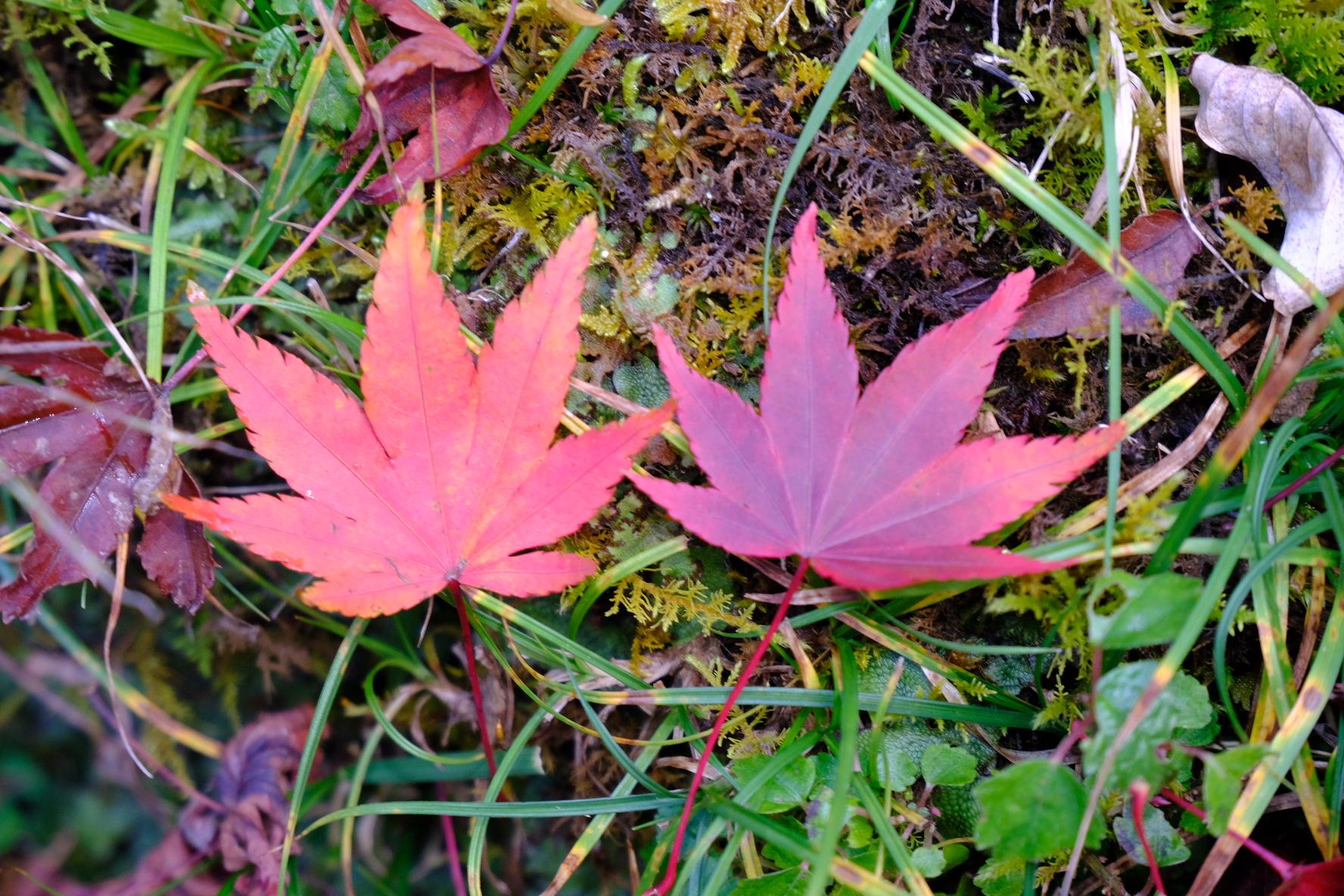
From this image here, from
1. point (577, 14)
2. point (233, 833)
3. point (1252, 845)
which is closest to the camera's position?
point (1252, 845)

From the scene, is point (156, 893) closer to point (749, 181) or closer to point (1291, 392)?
point (749, 181)

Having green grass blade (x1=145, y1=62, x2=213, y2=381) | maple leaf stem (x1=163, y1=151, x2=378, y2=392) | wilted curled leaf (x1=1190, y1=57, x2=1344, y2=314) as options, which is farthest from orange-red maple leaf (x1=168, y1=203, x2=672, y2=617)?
wilted curled leaf (x1=1190, y1=57, x2=1344, y2=314)

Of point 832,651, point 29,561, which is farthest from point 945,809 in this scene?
point 29,561

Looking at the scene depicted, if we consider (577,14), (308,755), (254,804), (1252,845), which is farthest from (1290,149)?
(254,804)

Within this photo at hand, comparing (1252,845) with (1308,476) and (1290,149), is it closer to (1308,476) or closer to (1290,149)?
(1308,476)

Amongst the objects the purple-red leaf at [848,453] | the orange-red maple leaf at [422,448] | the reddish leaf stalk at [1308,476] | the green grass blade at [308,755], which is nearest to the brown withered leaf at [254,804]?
the green grass blade at [308,755]

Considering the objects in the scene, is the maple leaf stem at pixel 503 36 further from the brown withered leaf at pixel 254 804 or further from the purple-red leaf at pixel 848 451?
the brown withered leaf at pixel 254 804

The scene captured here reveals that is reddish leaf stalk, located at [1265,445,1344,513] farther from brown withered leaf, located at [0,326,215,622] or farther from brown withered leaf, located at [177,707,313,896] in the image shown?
brown withered leaf, located at [177,707,313,896]

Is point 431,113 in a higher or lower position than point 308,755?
higher
